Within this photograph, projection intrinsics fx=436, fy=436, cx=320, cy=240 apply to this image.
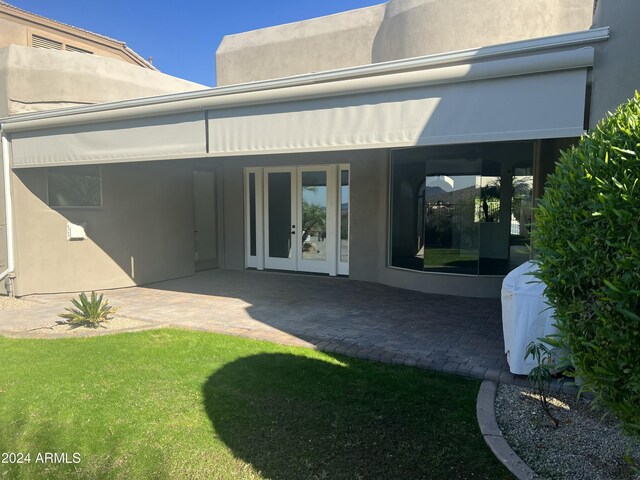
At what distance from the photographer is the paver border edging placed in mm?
2950

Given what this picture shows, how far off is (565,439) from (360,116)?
375 centimetres

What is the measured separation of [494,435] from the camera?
339cm

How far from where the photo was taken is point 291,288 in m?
9.45

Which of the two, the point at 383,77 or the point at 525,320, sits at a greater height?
the point at 383,77

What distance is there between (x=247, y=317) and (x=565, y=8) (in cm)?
823

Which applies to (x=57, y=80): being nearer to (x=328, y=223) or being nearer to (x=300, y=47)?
(x=300, y=47)

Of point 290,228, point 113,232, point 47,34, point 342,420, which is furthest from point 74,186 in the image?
point 47,34

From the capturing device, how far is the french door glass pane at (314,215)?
10.9m

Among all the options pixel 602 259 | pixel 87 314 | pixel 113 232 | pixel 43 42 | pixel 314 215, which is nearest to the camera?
pixel 602 259

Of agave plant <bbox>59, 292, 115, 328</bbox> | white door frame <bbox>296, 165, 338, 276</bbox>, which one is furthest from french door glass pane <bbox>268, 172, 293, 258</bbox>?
agave plant <bbox>59, 292, 115, 328</bbox>

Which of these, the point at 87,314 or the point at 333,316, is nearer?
the point at 87,314

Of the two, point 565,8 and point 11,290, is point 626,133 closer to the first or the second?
point 565,8

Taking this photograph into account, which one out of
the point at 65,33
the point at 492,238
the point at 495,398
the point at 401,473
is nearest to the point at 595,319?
the point at 401,473

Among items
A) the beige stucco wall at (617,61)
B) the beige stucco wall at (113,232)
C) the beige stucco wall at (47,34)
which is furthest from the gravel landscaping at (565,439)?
the beige stucco wall at (47,34)
